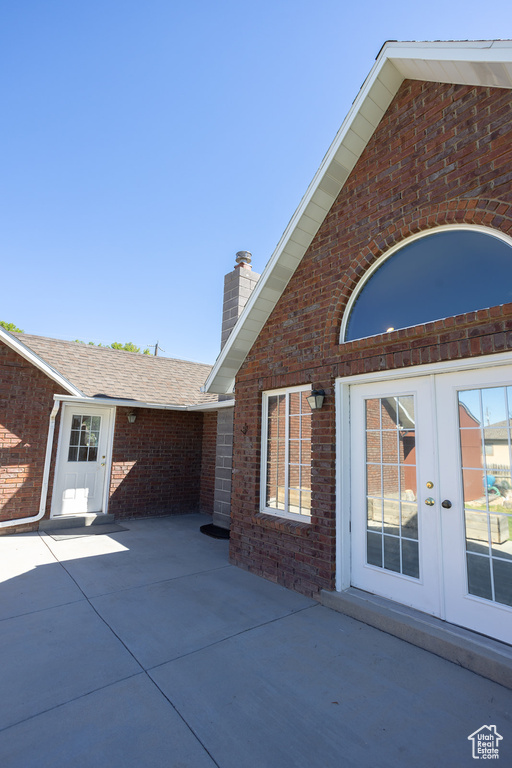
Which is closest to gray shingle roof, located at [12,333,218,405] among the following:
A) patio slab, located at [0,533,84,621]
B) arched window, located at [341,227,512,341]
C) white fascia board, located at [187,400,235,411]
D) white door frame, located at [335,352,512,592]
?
white fascia board, located at [187,400,235,411]

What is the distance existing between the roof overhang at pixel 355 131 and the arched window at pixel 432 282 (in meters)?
1.18

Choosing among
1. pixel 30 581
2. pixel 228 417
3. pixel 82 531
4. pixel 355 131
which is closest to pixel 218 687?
pixel 30 581

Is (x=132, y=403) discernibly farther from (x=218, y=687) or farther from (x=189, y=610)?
(x=218, y=687)

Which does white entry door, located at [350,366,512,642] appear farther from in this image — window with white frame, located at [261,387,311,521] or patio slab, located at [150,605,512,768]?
window with white frame, located at [261,387,311,521]

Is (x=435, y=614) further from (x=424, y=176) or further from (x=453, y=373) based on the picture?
(x=424, y=176)

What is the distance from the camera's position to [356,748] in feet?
7.03

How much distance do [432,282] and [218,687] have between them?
3911 millimetres

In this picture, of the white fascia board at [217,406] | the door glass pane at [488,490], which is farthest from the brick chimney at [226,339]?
the door glass pane at [488,490]

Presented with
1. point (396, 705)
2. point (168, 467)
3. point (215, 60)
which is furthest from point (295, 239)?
point (168, 467)

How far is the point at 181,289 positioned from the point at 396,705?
1530 cm

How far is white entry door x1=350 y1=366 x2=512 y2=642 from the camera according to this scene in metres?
3.05

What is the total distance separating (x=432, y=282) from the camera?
11.8 feet

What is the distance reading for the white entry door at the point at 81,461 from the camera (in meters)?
7.79

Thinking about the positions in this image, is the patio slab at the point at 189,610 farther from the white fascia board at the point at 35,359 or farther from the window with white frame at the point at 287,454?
the white fascia board at the point at 35,359
